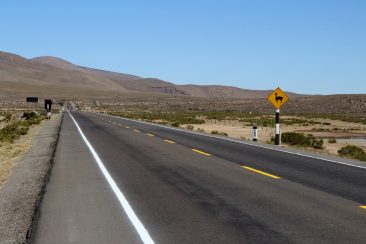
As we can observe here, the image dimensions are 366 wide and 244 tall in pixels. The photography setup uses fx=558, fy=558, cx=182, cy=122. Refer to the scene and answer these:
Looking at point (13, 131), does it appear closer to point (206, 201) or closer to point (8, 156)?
point (8, 156)

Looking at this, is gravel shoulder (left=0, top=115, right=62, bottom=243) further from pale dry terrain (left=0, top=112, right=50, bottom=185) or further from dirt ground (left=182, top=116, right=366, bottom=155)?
dirt ground (left=182, top=116, right=366, bottom=155)

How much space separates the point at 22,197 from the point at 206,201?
148 inches

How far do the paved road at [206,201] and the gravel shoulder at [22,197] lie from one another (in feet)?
0.83

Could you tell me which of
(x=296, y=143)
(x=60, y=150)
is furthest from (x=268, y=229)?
(x=296, y=143)

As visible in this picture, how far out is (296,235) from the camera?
24.8 ft

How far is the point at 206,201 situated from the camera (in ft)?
33.1

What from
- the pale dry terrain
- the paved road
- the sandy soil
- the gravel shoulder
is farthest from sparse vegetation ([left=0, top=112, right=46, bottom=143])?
the paved road

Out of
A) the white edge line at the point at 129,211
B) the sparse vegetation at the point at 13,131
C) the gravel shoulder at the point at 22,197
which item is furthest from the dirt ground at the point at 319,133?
the white edge line at the point at 129,211

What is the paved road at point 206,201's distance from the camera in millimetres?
7680

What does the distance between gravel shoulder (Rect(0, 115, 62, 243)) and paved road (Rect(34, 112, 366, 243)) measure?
0.25 metres

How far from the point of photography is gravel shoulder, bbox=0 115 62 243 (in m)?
8.13

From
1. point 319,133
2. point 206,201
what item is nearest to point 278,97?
point 206,201

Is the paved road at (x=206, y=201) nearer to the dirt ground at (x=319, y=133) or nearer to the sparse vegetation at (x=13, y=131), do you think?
the sparse vegetation at (x=13, y=131)

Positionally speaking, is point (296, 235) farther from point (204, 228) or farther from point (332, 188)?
point (332, 188)
